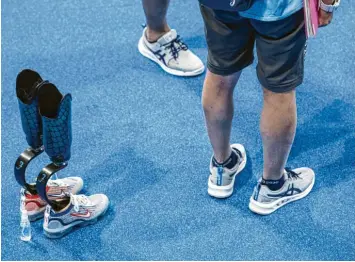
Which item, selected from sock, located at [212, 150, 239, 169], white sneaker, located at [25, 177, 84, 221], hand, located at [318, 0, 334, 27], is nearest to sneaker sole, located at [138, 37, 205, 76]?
Result: sock, located at [212, 150, 239, 169]

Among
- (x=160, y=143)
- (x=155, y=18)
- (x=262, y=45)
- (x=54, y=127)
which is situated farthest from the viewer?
(x=155, y=18)

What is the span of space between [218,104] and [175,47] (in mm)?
704

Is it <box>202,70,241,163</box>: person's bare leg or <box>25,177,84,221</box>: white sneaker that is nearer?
<box>202,70,241,163</box>: person's bare leg

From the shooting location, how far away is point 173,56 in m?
2.18

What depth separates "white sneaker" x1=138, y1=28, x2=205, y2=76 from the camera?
2150mm

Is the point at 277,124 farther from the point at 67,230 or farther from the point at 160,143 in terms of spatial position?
the point at 67,230

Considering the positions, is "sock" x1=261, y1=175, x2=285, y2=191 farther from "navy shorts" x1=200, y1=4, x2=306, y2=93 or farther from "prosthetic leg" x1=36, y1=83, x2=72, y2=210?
"prosthetic leg" x1=36, y1=83, x2=72, y2=210

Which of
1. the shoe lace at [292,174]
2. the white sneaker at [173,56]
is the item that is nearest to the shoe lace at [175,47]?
the white sneaker at [173,56]

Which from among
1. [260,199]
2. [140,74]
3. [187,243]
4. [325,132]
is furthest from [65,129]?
[325,132]

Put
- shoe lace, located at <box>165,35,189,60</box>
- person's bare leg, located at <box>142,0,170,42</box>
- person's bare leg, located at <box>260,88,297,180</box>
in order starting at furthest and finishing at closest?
1. shoe lace, located at <box>165,35,189,60</box>
2. person's bare leg, located at <box>142,0,170,42</box>
3. person's bare leg, located at <box>260,88,297,180</box>

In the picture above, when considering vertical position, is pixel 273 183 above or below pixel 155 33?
below

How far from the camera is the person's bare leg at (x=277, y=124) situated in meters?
1.43

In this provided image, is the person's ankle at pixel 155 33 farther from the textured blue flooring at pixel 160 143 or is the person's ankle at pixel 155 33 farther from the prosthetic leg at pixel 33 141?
the prosthetic leg at pixel 33 141

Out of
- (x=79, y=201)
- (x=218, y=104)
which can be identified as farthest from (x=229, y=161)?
(x=79, y=201)
